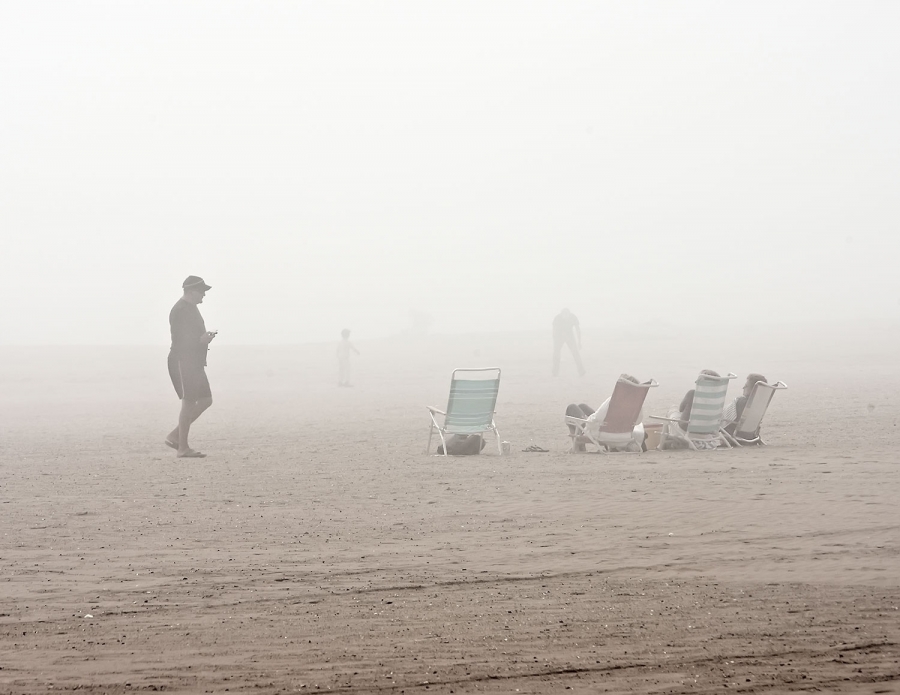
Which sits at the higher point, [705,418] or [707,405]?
[707,405]

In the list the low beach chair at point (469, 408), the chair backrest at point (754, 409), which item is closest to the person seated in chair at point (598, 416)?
the low beach chair at point (469, 408)

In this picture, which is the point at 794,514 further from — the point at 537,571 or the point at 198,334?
the point at 198,334

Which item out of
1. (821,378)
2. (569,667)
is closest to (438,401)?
(821,378)

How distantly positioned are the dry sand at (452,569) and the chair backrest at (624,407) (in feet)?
1.58

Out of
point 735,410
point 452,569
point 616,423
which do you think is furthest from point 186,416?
point 452,569

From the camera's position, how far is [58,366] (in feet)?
132

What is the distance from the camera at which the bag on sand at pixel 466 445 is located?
12117 millimetres

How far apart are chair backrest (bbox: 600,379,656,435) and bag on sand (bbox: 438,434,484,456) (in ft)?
4.81

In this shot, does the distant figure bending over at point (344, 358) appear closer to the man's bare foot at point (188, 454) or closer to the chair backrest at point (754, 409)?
the man's bare foot at point (188, 454)

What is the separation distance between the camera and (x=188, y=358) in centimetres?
1163

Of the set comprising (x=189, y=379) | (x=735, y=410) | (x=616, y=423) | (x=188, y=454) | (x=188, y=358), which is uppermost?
(x=188, y=358)

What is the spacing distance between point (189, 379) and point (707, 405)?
5720mm

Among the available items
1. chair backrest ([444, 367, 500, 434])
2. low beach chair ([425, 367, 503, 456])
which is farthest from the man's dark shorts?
chair backrest ([444, 367, 500, 434])

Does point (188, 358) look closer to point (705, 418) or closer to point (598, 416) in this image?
point (598, 416)
